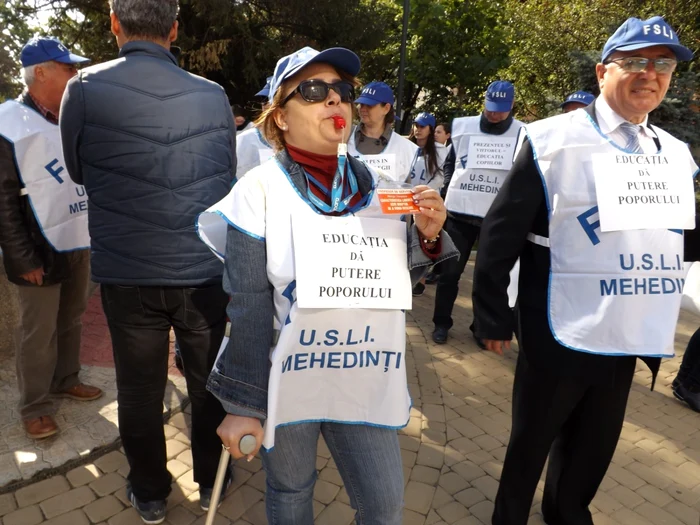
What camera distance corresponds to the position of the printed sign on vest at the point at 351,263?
171cm

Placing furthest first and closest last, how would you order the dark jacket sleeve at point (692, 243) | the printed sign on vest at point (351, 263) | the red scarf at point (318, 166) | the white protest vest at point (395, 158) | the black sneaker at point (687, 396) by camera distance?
the white protest vest at point (395, 158), the black sneaker at point (687, 396), the dark jacket sleeve at point (692, 243), the red scarf at point (318, 166), the printed sign on vest at point (351, 263)

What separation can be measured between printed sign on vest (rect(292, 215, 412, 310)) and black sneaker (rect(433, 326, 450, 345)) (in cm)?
358

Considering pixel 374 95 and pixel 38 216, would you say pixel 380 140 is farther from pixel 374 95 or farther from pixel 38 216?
pixel 38 216

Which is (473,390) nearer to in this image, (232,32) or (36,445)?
(36,445)

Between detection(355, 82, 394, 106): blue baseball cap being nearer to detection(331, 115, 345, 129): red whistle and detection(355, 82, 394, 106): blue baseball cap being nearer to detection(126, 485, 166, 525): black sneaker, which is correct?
detection(331, 115, 345, 129): red whistle

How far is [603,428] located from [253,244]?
1829 mm

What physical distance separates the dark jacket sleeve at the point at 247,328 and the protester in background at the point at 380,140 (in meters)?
3.11

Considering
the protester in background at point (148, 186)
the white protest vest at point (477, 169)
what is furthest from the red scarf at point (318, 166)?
the white protest vest at point (477, 169)

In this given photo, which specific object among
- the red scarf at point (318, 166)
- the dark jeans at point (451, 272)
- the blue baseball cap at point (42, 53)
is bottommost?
the dark jeans at point (451, 272)

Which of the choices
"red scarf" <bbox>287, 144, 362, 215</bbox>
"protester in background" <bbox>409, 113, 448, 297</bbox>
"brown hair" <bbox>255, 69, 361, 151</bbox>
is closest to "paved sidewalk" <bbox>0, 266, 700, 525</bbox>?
"red scarf" <bbox>287, 144, 362, 215</bbox>

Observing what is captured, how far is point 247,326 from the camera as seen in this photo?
1.73m

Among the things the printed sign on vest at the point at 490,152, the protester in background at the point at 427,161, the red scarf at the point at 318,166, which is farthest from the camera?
the protester in background at the point at 427,161

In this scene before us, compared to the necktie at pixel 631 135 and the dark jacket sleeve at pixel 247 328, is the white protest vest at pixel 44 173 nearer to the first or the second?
the dark jacket sleeve at pixel 247 328

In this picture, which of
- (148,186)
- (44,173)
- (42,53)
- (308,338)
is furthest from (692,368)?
(42,53)
